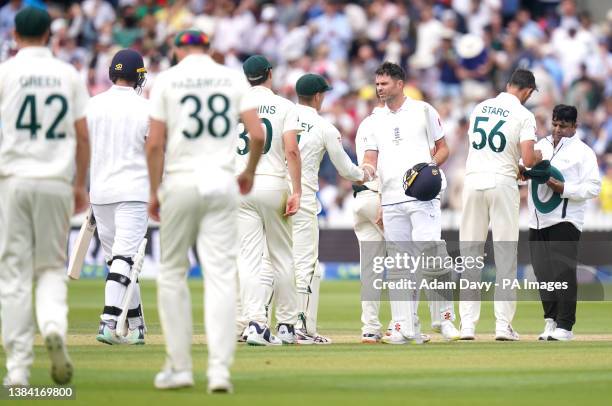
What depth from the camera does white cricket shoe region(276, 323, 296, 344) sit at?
1303cm

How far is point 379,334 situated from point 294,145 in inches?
89.2

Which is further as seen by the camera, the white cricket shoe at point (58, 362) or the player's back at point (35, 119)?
the player's back at point (35, 119)

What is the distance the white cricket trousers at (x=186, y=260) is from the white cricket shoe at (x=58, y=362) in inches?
26.8

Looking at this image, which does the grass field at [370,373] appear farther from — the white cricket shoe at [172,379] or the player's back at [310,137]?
the player's back at [310,137]

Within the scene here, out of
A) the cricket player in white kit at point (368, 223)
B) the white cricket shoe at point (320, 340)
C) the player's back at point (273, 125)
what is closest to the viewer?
the player's back at point (273, 125)

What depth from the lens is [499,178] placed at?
13.9 metres

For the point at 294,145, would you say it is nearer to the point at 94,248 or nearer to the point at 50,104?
the point at 50,104

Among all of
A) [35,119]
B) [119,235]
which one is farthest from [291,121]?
[35,119]

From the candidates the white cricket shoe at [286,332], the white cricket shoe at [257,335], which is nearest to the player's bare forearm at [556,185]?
the white cricket shoe at [286,332]

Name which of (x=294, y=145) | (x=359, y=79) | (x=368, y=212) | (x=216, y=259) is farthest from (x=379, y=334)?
(x=359, y=79)

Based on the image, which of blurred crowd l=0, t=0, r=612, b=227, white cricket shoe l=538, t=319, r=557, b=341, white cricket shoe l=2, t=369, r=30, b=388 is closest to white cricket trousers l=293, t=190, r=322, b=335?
white cricket shoe l=538, t=319, r=557, b=341

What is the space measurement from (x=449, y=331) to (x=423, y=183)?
64.4 inches

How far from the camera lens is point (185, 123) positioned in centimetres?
938

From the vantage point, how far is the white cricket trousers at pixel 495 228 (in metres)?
13.8
